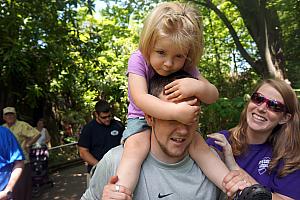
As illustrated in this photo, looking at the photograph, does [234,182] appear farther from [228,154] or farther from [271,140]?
[271,140]

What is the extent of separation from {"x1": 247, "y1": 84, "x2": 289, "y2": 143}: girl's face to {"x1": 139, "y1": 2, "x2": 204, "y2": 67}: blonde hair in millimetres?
926

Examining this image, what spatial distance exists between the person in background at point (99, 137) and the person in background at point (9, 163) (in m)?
1.49

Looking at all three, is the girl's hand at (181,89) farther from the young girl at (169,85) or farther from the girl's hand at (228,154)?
the girl's hand at (228,154)

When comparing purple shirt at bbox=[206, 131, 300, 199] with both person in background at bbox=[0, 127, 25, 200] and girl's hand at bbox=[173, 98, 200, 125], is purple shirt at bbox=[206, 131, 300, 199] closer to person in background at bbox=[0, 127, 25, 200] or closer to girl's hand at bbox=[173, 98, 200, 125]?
girl's hand at bbox=[173, 98, 200, 125]

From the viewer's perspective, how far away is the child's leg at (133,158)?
168cm

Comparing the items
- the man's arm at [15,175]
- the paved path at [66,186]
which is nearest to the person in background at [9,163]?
the man's arm at [15,175]

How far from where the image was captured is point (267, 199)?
5.00 ft

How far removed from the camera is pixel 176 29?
1.66m

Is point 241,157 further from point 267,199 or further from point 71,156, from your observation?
point 71,156

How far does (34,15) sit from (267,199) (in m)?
6.08

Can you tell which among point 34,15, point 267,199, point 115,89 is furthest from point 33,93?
point 115,89

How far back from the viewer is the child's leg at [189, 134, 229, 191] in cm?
177

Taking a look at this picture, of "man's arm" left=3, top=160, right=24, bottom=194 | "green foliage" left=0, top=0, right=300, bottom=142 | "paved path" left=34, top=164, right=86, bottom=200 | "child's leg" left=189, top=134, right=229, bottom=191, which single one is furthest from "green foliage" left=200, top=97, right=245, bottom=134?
"child's leg" left=189, top=134, right=229, bottom=191

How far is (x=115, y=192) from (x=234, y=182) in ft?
1.69
